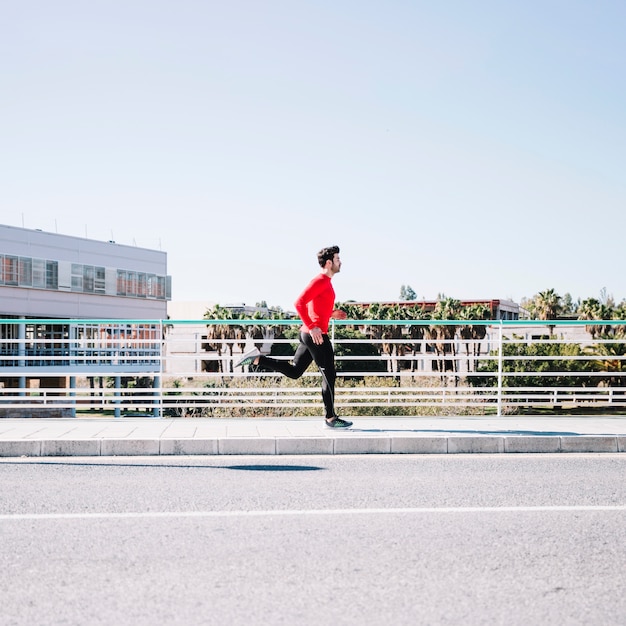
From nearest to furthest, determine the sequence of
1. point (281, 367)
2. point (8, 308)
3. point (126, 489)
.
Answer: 1. point (126, 489)
2. point (281, 367)
3. point (8, 308)

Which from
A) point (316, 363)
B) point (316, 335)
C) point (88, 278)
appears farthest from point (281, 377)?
point (88, 278)

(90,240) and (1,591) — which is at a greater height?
(90,240)

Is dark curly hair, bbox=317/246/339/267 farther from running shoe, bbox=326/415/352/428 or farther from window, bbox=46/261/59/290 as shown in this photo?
window, bbox=46/261/59/290

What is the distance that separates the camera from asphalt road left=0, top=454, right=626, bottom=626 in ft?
11.4

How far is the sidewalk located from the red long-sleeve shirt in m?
1.24

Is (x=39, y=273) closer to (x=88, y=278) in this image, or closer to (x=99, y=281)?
(x=88, y=278)

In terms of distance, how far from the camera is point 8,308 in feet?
188

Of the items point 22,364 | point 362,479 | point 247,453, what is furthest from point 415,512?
point 22,364

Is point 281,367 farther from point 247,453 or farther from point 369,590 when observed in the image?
point 369,590

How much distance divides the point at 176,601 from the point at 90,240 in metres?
64.1

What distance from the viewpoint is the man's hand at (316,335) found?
8.84 meters

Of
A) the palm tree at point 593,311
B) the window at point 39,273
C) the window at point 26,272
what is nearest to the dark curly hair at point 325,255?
the window at point 26,272

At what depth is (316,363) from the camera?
9.16 m

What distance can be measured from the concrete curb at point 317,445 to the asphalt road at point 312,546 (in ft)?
3.82
